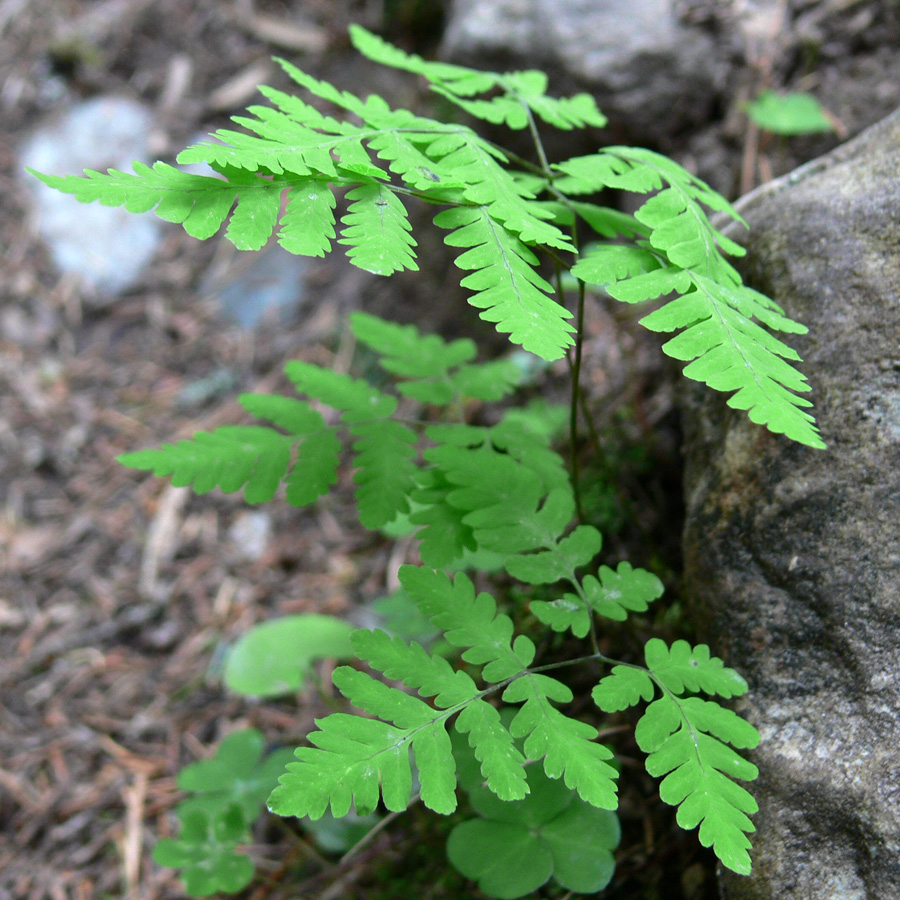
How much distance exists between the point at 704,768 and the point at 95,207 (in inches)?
230

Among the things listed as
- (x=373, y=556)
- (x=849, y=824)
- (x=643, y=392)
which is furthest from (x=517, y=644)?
(x=373, y=556)

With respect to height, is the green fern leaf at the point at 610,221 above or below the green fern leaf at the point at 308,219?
below

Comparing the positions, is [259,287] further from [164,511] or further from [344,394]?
[344,394]

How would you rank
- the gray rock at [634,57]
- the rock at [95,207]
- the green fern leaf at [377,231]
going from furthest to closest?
the rock at [95,207], the gray rock at [634,57], the green fern leaf at [377,231]

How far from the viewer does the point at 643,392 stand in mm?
2896

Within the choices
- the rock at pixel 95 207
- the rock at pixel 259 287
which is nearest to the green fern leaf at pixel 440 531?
the rock at pixel 259 287

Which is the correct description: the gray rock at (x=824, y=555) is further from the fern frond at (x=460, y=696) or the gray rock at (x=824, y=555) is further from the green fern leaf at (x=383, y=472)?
the green fern leaf at (x=383, y=472)

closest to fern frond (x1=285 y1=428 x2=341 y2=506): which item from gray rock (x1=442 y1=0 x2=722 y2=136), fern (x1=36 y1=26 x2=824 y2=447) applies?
fern (x1=36 y1=26 x2=824 y2=447)

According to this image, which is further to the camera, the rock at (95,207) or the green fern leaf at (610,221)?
the rock at (95,207)

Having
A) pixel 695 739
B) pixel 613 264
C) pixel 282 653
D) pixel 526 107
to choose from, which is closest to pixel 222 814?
pixel 282 653

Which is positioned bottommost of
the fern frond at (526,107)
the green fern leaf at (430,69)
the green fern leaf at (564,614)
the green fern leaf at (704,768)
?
the green fern leaf at (704,768)

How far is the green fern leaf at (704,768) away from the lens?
4.08ft

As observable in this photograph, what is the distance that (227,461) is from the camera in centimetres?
185

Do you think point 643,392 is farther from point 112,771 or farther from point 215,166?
point 112,771
